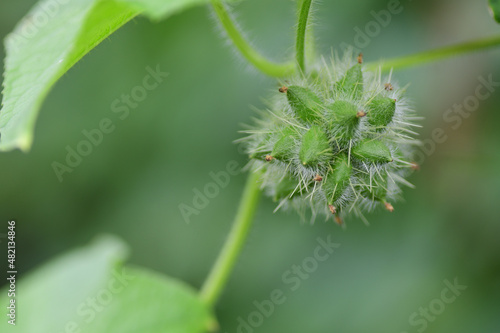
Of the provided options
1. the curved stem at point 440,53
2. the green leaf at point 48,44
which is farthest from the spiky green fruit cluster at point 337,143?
the green leaf at point 48,44

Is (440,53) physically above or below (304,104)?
below

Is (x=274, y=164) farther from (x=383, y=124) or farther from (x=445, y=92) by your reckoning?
(x=445, y=92)

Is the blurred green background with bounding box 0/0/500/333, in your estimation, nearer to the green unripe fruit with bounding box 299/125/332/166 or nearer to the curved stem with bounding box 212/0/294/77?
the curved stem with bounding box 212/0/294/77

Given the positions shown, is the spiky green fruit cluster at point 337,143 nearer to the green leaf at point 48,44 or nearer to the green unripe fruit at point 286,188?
the green unripe fruit at point 286,188

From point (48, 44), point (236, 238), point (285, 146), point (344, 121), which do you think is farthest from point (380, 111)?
point (48, 44)

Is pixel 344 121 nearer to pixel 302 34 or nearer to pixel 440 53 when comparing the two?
pixel 302 34

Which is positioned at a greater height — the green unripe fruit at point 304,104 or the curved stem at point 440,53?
the green unripe fruit at point 304,104
